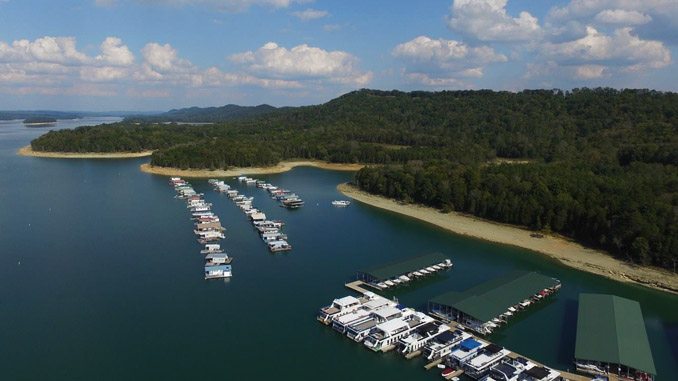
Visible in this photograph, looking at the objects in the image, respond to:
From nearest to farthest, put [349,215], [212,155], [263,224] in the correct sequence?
[263,224], [349,215], [212,155]

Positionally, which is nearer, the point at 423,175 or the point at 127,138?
the point at 423,175

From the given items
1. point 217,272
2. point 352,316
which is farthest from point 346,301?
point 217,272

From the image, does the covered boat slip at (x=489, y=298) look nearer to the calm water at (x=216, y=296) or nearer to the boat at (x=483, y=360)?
the calm water at (x=216, y=296)

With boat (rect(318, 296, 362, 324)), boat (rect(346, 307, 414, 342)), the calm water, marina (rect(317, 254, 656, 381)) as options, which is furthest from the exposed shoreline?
boat (rect(346, 307, 414, 342))

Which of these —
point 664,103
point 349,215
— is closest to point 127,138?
point 349,215

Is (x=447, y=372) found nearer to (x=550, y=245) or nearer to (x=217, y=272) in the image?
(x=217, y=272)

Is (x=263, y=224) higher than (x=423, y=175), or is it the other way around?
(x=423, y=175)

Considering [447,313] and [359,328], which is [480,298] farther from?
[359,328]
